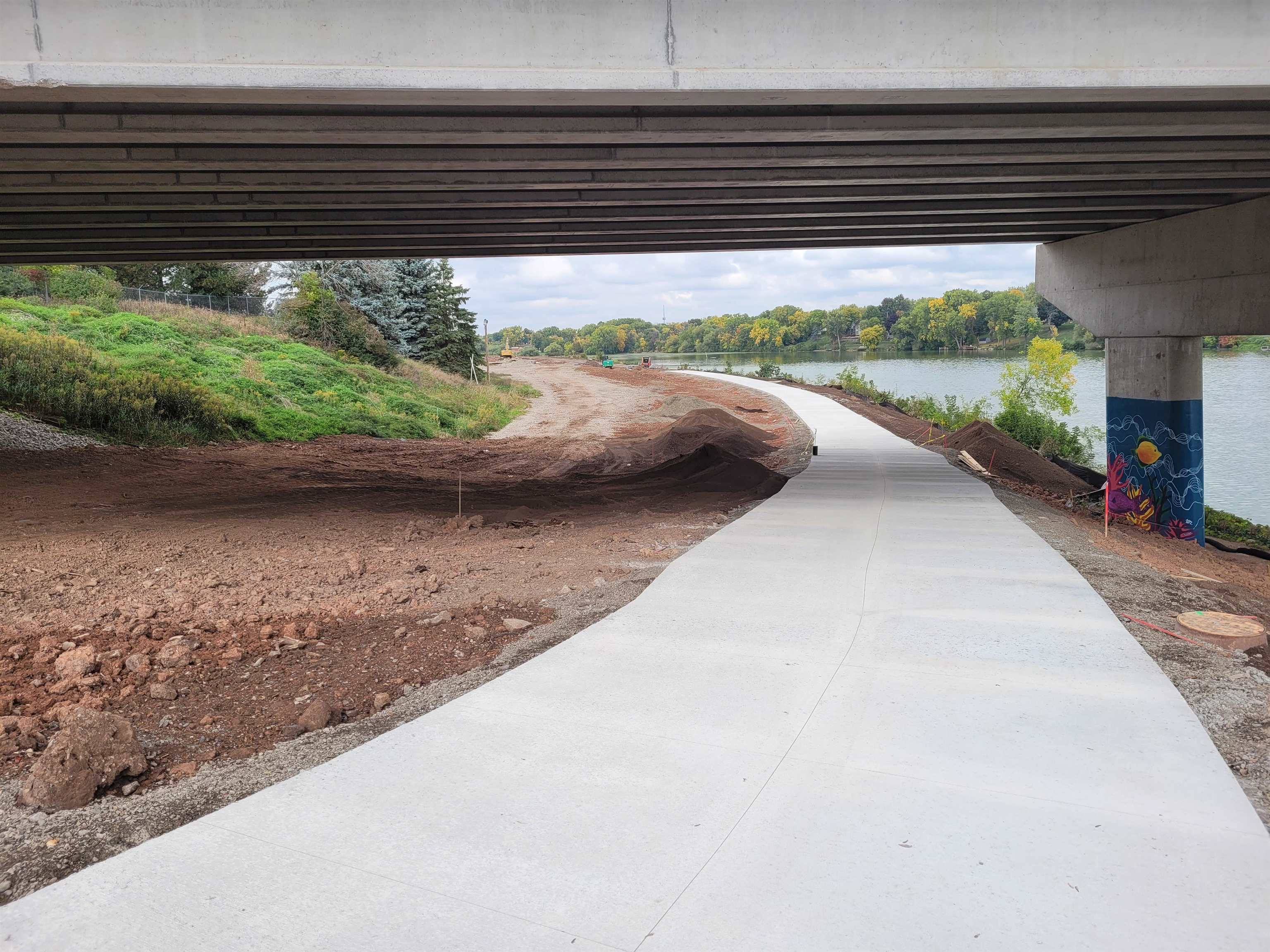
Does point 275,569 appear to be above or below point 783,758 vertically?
above

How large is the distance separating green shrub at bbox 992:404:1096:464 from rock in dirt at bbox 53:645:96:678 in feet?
80.2

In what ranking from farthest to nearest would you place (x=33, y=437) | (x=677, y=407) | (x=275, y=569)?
(x=677, y=407), (x=33, y=437), (x=275, y=569)

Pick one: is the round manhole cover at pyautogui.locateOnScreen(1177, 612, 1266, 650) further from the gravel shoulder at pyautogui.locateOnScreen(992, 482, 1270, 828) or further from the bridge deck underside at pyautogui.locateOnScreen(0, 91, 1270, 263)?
the bridge deck underside at pyautogui.locateOnScreen(0, 91, 1270, 263)

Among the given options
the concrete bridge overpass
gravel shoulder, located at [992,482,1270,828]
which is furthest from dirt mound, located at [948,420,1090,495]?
gravel shoulder, located at [992,482,1270,828]

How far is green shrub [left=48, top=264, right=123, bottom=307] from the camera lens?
1184 inches

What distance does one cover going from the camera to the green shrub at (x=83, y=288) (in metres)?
30.1

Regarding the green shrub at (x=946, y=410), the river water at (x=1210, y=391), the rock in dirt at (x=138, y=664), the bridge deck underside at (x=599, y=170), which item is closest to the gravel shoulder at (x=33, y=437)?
the bridge deck underside at (x=599, y=170)

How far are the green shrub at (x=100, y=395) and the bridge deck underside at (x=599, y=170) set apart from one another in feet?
11.4

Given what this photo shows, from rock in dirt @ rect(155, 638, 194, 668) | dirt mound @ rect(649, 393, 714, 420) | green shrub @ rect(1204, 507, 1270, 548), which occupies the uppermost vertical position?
dirt mound @ rect(649, 393, 714, 420)

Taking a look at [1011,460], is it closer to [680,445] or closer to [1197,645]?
[680,445]

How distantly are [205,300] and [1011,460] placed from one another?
32556 millimetres

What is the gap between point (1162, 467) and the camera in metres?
17.0

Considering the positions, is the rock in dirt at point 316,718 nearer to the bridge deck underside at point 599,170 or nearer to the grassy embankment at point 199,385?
the bridge deck underside at point 599,170

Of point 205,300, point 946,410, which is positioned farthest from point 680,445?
point 205,300
